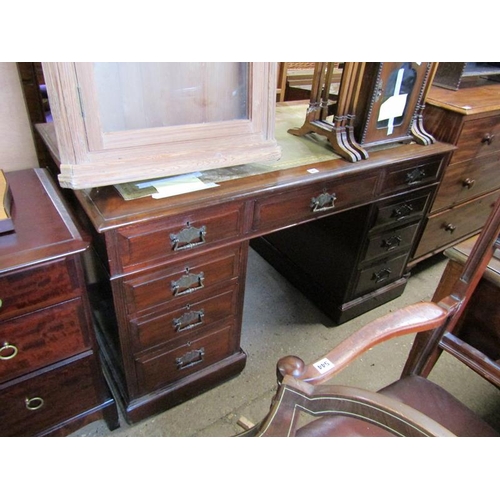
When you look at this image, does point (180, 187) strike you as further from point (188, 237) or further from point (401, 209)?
point (401, 209)

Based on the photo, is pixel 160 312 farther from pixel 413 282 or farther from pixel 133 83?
pixel 413 282

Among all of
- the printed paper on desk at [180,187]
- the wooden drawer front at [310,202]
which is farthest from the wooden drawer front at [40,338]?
the wooden drawer front at [310,202]

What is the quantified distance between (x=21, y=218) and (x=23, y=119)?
15.9 inches

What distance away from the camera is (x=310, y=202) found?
50.4 inches

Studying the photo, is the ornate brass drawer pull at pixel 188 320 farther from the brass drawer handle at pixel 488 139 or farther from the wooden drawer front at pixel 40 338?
the brass drawer handle at pixel 488 139

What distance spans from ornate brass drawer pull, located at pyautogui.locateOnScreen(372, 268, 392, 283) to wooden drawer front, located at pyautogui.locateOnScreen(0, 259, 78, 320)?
1.34 meters

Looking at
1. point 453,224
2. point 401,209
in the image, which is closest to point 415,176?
point 401,209

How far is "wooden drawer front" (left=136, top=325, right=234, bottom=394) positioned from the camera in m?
1.29

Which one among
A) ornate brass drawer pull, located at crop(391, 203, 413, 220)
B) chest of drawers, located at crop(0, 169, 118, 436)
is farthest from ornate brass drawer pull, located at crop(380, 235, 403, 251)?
chest of drawers, located at crop(0, 169, 118, 436)

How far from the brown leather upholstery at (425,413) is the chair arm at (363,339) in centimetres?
13

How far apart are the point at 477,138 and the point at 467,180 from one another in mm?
226

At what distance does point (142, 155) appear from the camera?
95 centimetres

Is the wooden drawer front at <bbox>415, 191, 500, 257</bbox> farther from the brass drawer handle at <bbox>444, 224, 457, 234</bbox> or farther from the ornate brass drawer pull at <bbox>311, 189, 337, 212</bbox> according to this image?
the ornate brass drawer pull at <bbox>311, 189, 337, 212</bbox>
